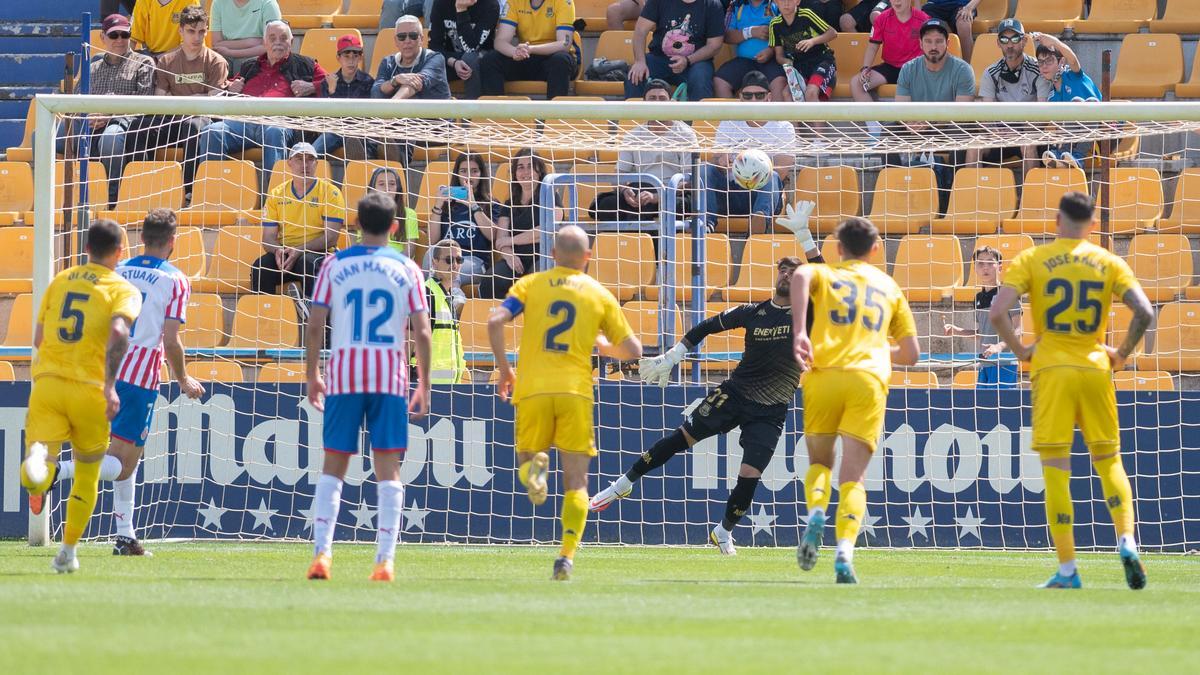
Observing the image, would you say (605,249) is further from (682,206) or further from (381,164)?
(381,164)

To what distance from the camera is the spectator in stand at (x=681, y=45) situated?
17.6 metres

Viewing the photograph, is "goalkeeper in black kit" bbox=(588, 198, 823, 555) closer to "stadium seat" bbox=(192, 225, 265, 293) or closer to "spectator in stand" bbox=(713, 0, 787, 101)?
"stadium seat" bbox=(192, 225, 265, 293)

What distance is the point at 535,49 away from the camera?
17844 millimetres

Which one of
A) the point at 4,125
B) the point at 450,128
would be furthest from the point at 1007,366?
the point at 4,125

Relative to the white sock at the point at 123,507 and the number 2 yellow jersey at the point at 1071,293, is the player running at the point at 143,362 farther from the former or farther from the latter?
the number 2 yellow jersey at the point at 1071,293

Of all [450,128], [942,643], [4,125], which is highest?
[4,125]

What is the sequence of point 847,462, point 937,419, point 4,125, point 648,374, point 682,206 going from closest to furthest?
point 847,462
point 648,374
point 937,419
point 682,206
point 4,125

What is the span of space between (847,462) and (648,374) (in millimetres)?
3351

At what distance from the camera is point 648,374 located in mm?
12188

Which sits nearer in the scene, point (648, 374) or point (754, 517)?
point (648, 374)

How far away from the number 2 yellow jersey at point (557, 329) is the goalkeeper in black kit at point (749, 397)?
2.90 metres

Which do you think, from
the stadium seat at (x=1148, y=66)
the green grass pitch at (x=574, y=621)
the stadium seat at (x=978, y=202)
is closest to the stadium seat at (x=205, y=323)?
the green grass pitch at (x=574, y=621)

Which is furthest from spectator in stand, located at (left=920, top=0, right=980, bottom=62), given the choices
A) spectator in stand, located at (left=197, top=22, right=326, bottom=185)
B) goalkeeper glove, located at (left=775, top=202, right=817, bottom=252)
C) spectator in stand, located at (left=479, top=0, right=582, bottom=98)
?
spectator in stand, located at (left=197, top=22, right=326, bottom=185)

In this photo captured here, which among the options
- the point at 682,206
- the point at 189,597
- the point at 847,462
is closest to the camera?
the point at 189,597
